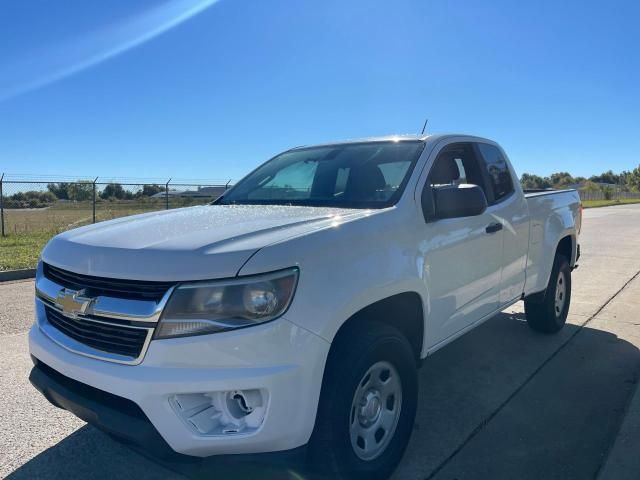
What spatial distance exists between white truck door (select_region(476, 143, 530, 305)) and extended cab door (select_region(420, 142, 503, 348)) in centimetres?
13

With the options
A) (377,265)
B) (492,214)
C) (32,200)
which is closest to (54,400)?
(377,265)

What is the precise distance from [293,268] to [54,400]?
1386mm

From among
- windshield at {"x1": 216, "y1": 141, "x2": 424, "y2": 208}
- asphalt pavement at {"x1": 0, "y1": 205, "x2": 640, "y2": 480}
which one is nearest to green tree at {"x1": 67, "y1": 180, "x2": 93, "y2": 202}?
asphalt pavement at {"x1": 0, "y1": 205, "x2": 640, "y2": 480}

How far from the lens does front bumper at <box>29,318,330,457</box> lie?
7.16 feet

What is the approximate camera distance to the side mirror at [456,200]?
3.16 meters

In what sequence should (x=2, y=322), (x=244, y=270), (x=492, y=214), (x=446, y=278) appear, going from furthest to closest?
(x=2, y=322) → (x=492, y=214) → (x=446, y=278) → (x=244, y=270)

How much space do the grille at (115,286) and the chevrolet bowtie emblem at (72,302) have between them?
0.11ft

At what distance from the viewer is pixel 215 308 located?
2.22m

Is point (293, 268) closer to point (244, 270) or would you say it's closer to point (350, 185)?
point (244, 270)

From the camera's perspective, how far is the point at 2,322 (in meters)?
5.91

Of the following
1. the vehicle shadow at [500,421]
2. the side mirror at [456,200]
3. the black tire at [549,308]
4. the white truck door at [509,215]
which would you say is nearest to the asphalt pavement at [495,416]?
the vehicle shadow at [500,421]

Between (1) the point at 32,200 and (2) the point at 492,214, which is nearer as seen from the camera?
(2) the point at 492,214

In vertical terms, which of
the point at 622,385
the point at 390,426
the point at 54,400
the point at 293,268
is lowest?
the point at 622,385

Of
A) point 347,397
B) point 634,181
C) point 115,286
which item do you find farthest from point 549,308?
point 634,181
